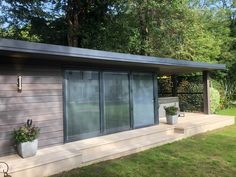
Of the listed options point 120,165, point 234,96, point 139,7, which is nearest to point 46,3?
point 139,7

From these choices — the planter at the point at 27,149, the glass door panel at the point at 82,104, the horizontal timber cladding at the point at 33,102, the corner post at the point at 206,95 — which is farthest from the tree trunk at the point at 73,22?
the planter at the point at 27,149

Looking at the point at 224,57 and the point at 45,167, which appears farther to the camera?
the point at 224,57

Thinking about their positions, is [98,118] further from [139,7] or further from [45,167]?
[139,7]

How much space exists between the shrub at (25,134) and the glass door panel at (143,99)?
3595mm

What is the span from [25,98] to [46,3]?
31.9 ft

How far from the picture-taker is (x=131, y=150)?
637 cm

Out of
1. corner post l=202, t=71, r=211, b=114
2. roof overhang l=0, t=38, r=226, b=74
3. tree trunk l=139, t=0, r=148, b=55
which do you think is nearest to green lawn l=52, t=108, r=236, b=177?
roof overhang l=0, t=38, r=226, b=74

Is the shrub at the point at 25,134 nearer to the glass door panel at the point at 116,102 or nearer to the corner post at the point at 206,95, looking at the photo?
the glass door panel at the point at 116,102

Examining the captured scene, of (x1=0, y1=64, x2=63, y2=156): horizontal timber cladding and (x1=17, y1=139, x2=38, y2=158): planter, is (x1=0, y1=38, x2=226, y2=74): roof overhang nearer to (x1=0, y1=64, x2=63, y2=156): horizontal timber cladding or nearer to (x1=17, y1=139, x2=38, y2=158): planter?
(x1=0, y1=64, x2=63, y2=156): horizontal timber cladding

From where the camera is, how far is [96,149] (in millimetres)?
6180

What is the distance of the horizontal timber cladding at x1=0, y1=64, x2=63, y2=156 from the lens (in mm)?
5465

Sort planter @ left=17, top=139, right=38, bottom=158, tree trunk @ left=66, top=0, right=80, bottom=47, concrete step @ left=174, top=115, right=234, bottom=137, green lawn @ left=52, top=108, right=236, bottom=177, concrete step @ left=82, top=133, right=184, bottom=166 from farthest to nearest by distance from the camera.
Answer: tree trunk @ left=66, top=0, right=80, bottom=47
concrete step @ left=174, top=115, right=234, bottom=137
concrete step @ left=82, top=133, right=184, bottom=166
planter @ left=17, top=139, right=38, bottom=158
green lawn @ left=52, top=108, right=236, bottom=177

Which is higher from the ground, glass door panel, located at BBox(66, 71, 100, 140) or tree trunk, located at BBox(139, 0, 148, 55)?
tree trunk, located at BBox(139, 0, 148, 55)

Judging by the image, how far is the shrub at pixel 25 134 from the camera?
5305mm
